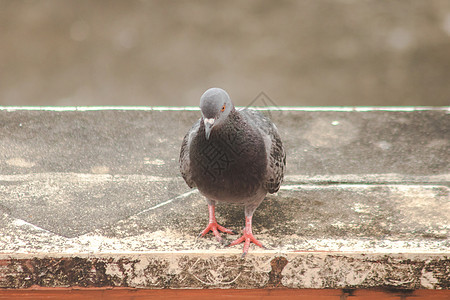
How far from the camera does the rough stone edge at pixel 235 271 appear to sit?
2.45 m

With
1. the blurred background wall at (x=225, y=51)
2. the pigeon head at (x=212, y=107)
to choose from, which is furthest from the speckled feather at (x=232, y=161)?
the blurred background wall at (x=225, y=51)

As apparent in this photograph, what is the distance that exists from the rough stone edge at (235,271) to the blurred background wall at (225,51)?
4.54m

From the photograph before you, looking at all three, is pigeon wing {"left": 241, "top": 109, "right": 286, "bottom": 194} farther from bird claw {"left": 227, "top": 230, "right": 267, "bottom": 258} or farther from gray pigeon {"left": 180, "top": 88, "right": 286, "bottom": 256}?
bird claw {"left": 227, "top": 230, "right": 267, "bottom": 258}

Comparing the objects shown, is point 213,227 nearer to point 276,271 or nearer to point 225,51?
point 276,271

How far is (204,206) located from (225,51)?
5343 mm

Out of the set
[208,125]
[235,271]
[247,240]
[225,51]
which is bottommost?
[235,271]

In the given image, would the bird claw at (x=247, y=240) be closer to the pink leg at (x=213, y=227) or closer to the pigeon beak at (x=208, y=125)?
the pink leg at (x=213, y=227)

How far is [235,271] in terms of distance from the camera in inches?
98.9

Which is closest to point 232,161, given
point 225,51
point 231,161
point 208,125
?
point 231,161

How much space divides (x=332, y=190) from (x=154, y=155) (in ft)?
3.67

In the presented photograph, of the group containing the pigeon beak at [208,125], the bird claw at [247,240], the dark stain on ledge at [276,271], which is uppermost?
the pigeon beak at [208,125]

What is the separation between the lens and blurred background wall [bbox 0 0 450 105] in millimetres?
7191

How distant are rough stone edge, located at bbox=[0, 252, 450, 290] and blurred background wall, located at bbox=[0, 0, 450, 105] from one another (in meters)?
4.54

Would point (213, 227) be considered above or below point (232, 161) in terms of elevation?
below
